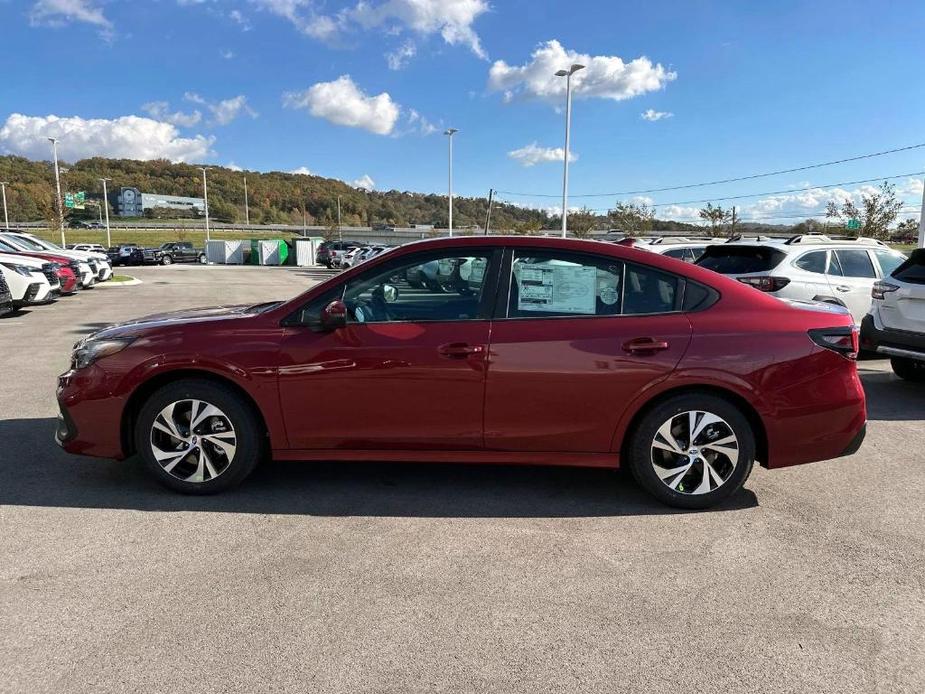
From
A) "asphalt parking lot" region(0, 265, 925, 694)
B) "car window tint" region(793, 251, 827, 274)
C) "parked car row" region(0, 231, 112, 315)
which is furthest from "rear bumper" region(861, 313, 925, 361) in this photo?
"parked car row" region(0, 231, 112, 315)

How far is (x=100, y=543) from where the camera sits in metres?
3.41

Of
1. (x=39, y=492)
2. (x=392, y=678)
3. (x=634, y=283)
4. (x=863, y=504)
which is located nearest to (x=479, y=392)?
(x=634, y=283)

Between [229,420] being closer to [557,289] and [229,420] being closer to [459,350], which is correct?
[459,350]

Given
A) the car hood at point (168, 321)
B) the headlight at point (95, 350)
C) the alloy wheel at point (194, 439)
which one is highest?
the car hood at point (168, 321)

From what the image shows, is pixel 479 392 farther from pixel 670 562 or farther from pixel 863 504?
pixel 863 504

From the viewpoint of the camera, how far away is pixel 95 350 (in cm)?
398

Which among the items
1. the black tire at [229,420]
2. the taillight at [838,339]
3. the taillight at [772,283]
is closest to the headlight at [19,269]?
the black tire at [229,420]

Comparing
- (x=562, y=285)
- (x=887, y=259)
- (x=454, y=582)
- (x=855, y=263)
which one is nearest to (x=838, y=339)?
(x=562, y=285)

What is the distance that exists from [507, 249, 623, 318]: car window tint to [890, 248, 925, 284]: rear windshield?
15.6 feet

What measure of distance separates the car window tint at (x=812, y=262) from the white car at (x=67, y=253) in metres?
17.8

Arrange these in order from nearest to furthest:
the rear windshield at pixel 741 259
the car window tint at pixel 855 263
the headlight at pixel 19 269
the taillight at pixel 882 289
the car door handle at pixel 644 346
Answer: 1. the car door handle at pixel 644 346
2. the taillight at pixel 882 289
3. the rear windshield at pixel 741 259
4. the car window tint at pixel 855 263
5. the headlight at pixel 19 269

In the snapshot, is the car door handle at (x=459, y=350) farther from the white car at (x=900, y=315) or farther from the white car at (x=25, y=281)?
the white car at (x=25, y=281)

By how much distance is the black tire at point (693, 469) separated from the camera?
373 cm

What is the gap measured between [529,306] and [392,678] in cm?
216
